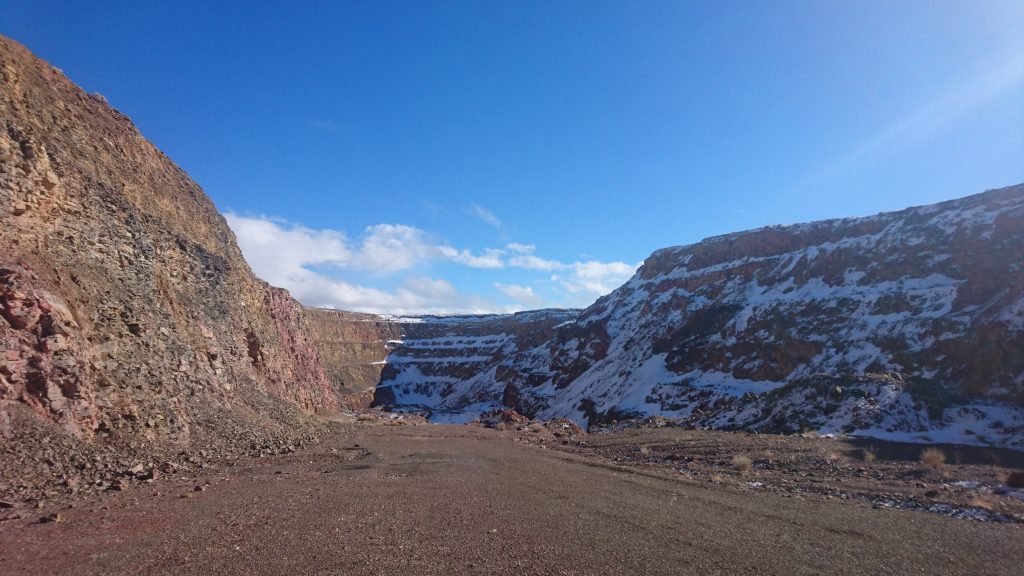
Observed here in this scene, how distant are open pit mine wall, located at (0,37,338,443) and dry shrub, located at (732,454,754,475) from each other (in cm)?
1792

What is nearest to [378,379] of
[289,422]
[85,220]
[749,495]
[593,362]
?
[593,362]

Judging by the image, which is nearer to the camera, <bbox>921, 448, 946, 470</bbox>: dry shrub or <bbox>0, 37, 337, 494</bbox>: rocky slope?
<bbox>0, 37, 337, 494</bbox>: rocky slope

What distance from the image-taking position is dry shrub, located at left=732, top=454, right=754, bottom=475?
1694 centimetres

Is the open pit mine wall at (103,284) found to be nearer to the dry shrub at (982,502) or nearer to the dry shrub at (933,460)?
the dry shrub at (982,502)

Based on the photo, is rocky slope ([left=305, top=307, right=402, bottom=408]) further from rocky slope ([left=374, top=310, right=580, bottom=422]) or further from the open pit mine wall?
the open pit mine wall

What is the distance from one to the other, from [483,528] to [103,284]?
16412mm


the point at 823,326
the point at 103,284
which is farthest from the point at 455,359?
the point at 103,284

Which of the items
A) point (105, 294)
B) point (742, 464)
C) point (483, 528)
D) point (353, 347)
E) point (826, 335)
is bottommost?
point (742, 464)

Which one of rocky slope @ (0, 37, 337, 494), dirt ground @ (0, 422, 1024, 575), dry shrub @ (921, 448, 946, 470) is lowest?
dry shrub @ (921, 448, 946, 470)

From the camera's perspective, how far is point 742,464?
17.3 meters

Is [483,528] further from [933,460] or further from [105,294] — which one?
[933,460]

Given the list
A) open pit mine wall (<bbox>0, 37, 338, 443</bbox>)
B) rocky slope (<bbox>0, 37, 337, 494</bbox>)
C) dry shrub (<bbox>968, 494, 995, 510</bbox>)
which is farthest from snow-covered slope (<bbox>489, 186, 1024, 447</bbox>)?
open pit mine wall (<bbox>0, 37, 338, 443</bbox>)

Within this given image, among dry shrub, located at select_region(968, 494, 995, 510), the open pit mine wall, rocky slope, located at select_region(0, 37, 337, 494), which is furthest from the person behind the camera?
the open pit mine wall

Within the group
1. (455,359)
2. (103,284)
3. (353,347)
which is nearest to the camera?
(103,284)
